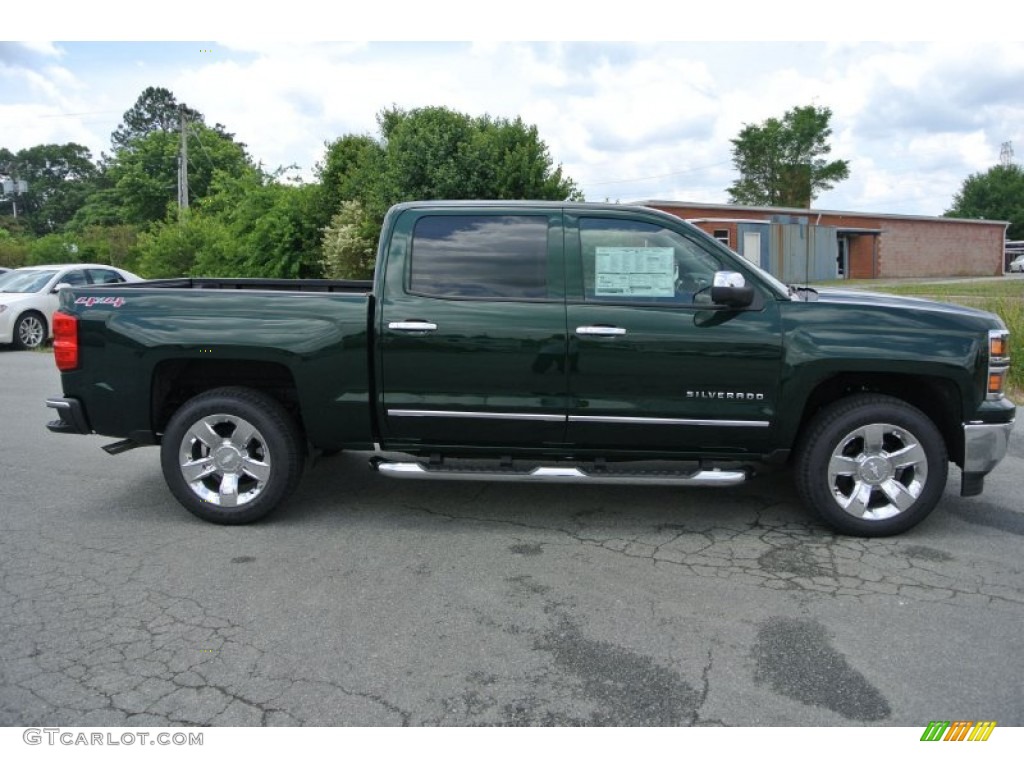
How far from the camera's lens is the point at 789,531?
16.1 ft

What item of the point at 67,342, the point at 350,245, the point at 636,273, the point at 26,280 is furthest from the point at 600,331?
the point at 350,245

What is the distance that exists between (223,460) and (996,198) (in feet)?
282

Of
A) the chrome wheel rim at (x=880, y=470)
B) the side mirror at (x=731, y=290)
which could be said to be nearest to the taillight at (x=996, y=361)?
the chrome wheel rim at (x=880, y=470)

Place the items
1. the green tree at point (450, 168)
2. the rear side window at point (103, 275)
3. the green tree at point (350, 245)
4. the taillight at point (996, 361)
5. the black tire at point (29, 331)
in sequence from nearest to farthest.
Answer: the taillight at point (996, 361), the black tire at point (29, 331), the rear side window at point (103, 275), the green tree at point (450, 168), the green tree at point (350, 245)

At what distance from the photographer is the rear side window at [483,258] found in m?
4.83

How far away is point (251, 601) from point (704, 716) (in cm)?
221

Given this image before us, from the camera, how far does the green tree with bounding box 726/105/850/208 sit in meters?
65.0

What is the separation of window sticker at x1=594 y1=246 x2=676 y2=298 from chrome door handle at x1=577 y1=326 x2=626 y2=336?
23cm

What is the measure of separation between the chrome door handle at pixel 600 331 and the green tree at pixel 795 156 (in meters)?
65.9

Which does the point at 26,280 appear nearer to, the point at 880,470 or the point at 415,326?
the point at 415,326

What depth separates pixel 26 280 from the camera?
15.1 m

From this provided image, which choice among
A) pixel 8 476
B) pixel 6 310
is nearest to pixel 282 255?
pixel 6 310

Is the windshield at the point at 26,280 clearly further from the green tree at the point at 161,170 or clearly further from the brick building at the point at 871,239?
the green tree at the point at 161,170
